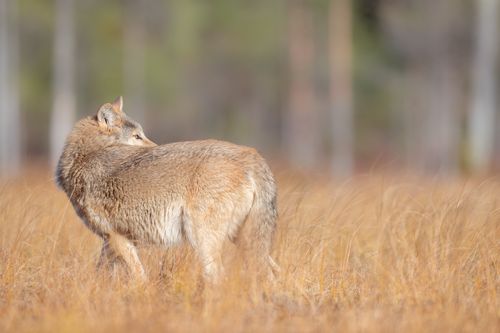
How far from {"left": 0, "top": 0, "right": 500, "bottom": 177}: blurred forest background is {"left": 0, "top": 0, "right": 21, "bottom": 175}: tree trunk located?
0.27ft

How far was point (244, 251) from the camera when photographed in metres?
6.77

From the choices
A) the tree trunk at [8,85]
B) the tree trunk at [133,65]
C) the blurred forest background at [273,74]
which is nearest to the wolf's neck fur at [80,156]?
the blurred forest background at [273,74]

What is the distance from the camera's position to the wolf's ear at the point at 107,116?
8258 mm

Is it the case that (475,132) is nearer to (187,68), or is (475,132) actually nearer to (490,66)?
(490,66)

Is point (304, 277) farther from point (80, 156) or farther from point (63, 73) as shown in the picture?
point (63, 73)

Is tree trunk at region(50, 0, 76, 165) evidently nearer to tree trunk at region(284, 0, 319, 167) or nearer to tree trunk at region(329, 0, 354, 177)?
tree trunk at region(284, 0, 319, 167)

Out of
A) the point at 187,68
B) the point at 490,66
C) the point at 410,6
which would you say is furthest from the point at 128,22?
the point at 490,66

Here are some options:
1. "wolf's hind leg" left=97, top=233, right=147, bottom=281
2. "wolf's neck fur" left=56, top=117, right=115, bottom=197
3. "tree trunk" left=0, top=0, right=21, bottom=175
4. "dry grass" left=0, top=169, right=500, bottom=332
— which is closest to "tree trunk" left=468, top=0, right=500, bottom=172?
"tree trunk" left=0, top=0, right=21, bottom=175

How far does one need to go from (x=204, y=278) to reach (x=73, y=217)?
9.60 ft

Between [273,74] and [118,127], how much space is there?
131 ft

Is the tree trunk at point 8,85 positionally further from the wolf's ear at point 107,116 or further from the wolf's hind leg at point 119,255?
the wolf's hind leg at point 119,255

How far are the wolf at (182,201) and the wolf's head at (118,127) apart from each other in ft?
2.11

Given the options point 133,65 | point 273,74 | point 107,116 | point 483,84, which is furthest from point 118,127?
point 273,74

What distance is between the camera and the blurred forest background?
1291 inches
